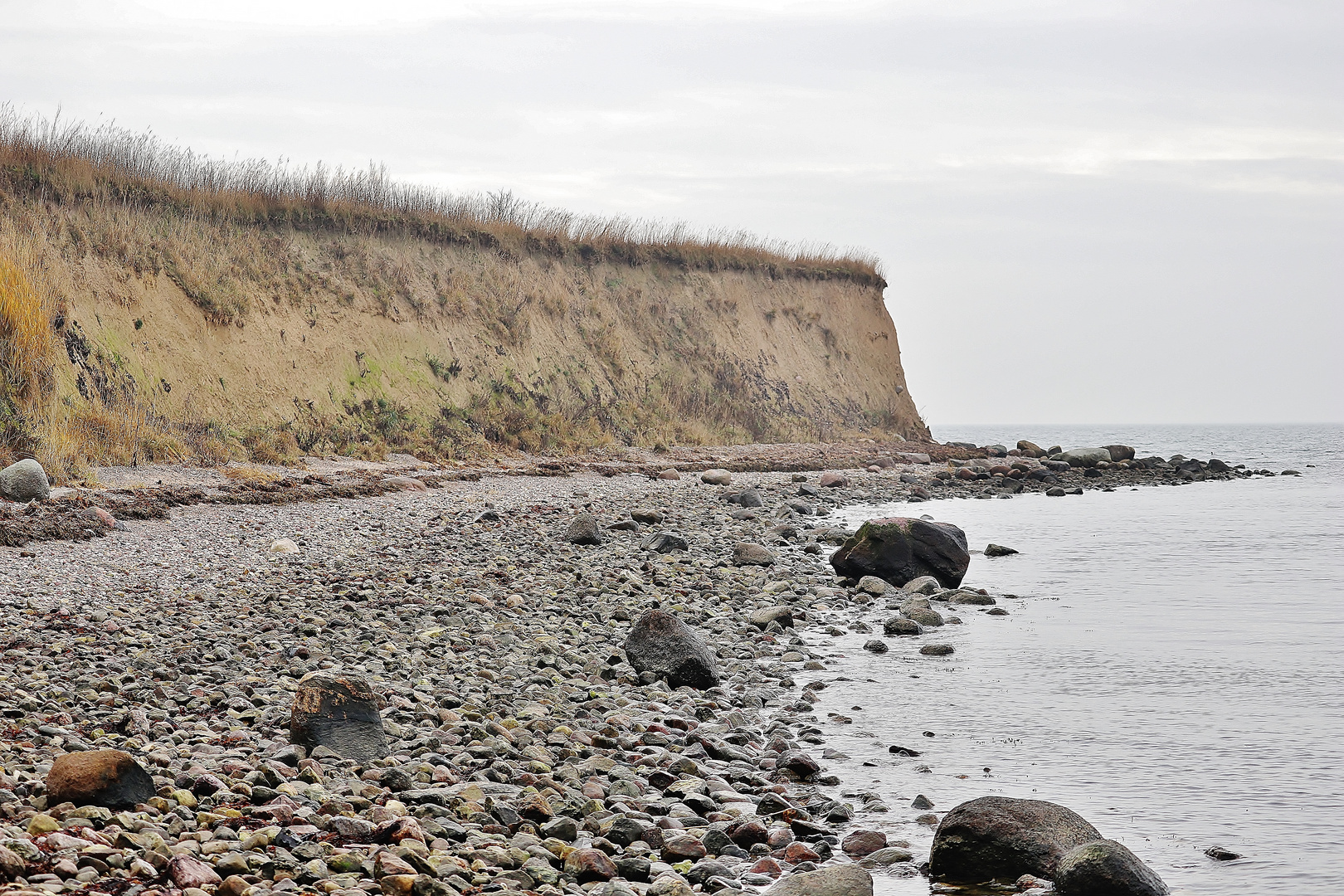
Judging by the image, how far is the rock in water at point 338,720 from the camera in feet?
18.0

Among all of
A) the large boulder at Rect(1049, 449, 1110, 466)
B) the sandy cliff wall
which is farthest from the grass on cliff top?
the large boulder at Rect(1049, 449, 1110, 466)

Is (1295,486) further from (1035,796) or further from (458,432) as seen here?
(1035,796)

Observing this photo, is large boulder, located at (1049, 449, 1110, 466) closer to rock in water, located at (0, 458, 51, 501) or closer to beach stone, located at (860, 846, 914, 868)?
rock in water, located at (0, 458, 51, 501)

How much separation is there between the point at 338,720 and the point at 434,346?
2213 centimetres

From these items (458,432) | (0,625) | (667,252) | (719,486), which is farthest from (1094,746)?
(667,252)

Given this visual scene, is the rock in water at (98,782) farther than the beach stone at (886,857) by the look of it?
No

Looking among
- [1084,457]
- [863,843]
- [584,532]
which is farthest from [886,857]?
[1084,457]

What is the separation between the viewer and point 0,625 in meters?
7.39

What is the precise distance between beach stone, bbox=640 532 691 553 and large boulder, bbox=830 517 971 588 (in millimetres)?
2101

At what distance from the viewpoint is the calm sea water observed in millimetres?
5508

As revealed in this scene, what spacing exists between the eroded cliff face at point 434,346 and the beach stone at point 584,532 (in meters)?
10.2

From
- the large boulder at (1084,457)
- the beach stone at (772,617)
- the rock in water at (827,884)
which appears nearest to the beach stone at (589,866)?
the rock in water at (827,884)

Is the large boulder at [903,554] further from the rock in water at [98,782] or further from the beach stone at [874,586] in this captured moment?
the rock in water at [98,782]

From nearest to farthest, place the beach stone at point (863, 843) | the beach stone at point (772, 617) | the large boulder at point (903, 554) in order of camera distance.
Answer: the beach stone at point (863, 843), the beach stone at point (772, 617), the large boulder at point (903, 554)
